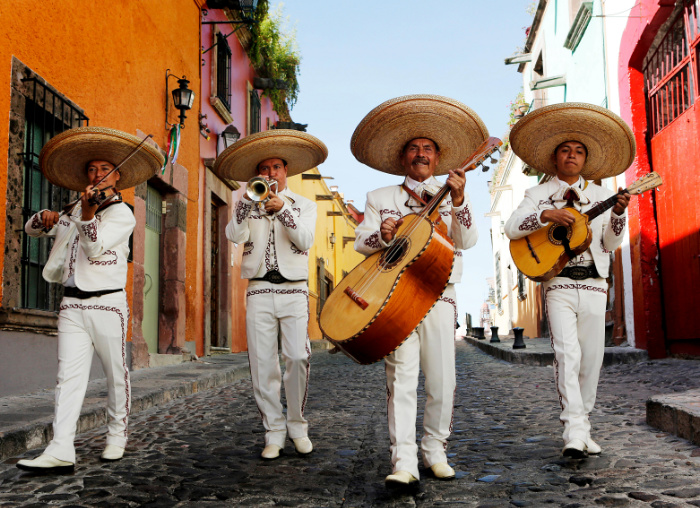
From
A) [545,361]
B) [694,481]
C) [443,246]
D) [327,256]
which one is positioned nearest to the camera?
[694,481]

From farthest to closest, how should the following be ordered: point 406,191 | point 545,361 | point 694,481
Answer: point 545,361
point 406,191
point 694,481

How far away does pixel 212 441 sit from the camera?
502 centimetres

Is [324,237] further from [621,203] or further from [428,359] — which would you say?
[428,359]

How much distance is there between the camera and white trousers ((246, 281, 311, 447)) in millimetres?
A: 4559

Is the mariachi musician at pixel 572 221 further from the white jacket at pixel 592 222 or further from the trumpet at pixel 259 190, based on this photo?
the trumpet at pixel 259 190

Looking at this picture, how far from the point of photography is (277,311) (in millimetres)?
4590

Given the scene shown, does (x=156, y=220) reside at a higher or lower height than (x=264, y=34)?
lower

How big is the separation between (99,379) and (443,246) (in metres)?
6.23

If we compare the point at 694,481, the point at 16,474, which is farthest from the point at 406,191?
the point at 16,474

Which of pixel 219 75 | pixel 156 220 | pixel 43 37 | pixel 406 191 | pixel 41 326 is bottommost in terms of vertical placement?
pixel 41 326

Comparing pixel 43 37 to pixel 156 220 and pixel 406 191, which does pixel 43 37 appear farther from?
pixel 406 191

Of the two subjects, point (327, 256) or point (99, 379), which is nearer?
point (99, 379)

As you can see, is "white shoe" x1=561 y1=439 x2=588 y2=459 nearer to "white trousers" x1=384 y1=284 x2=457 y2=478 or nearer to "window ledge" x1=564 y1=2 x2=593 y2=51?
"white trousers" x1=384 y1=284 x2=457 y2=478

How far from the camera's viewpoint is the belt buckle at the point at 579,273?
4375mm
